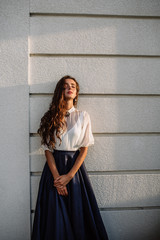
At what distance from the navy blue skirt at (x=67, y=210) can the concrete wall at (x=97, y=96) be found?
0.34 meters

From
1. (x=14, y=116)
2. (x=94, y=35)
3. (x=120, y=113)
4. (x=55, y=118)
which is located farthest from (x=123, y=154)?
(x=94, y=35)

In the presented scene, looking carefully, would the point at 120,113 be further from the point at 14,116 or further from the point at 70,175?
the point at 14,116

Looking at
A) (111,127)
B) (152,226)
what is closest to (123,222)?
(152,226)

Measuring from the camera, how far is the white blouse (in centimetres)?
231

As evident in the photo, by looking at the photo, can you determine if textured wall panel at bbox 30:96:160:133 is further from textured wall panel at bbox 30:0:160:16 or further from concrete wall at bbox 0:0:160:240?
textured wall panel at bbox 30:0:160:16

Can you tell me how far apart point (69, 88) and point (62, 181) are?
1.20 m

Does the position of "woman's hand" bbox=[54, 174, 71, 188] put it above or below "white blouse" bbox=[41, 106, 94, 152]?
below

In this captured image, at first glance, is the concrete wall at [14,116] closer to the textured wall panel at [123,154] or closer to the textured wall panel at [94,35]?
the textured wall panel at [94,35]

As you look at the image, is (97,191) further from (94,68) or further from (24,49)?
(24,49)

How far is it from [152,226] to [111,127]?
1.67 metres

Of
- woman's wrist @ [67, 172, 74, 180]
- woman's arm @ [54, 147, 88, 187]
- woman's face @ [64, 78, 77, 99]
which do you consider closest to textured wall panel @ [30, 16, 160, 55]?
woman's face @ [64, 78, 77, 99]

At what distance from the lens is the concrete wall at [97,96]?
8.51 ft

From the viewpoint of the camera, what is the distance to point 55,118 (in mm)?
2342

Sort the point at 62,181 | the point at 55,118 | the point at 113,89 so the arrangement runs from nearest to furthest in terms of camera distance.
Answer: the point at 62,181
the point at 55,118
the point at 113,89
